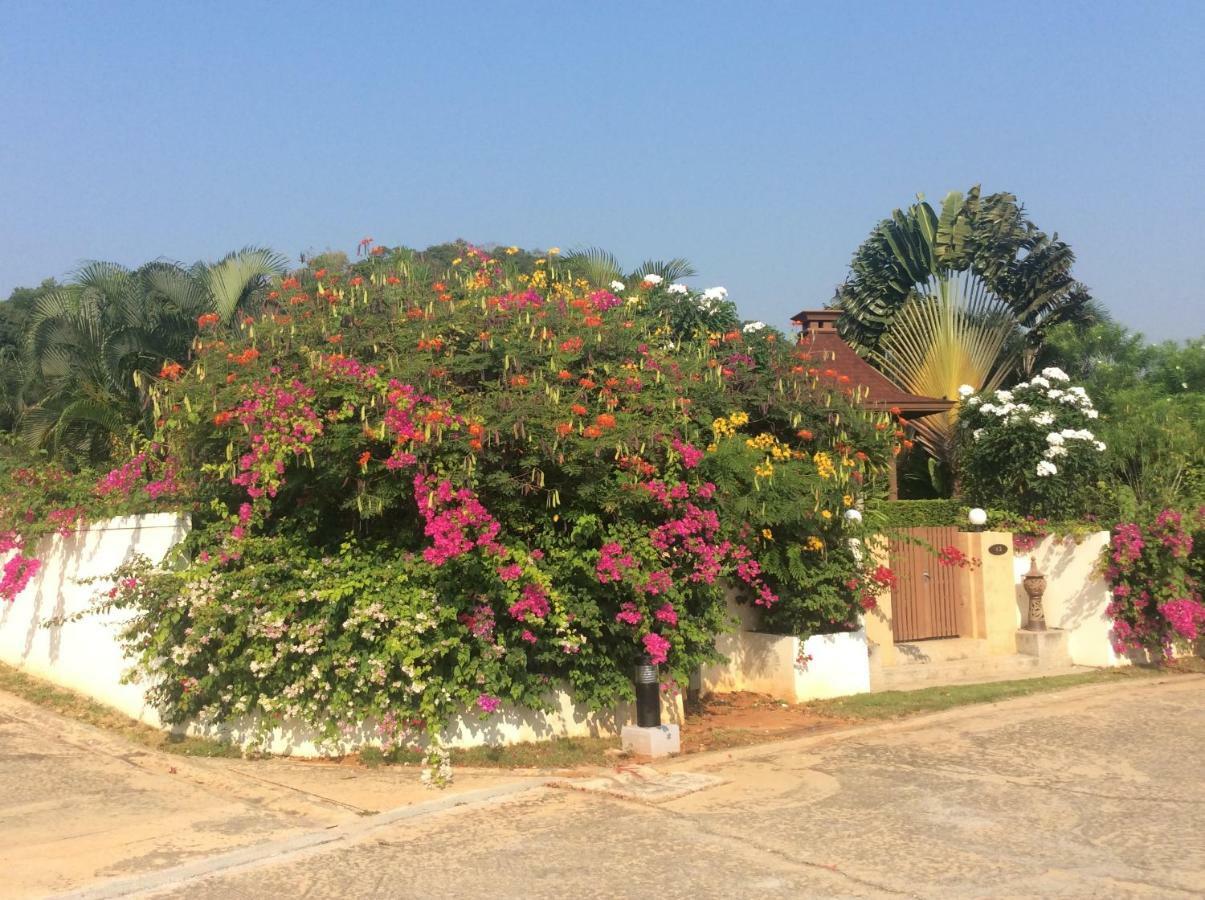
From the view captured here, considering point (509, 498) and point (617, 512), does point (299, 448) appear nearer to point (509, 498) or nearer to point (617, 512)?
point (509, 498)

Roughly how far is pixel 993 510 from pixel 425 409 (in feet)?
29.4

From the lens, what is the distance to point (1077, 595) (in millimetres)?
13234

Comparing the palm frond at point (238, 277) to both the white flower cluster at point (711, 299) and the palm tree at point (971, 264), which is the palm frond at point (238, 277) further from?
the palm tree at point (971, 264)

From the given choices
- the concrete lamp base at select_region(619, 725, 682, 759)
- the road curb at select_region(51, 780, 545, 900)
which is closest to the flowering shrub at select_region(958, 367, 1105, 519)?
the concrete lamp base at select_region(619, 725, 682, 759)

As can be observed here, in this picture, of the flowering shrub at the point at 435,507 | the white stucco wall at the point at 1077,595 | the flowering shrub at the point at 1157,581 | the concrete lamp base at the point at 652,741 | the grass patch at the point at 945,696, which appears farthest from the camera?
the white stucco wall at the point at 1077,595

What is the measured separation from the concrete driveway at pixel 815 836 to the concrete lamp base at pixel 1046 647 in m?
3.99

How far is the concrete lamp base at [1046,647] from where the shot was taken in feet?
42.1

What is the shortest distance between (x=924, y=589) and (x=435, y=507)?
292 inches

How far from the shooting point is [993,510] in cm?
1395

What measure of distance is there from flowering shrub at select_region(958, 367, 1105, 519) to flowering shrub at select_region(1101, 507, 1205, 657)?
3.67ft

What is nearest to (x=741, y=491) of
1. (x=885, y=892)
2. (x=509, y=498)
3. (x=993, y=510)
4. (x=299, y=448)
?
(x=509, y=498)

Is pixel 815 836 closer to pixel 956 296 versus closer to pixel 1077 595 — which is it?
pixel 1077 595

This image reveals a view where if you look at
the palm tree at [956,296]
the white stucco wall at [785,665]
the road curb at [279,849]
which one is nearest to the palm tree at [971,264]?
the palm tree at [956,296]

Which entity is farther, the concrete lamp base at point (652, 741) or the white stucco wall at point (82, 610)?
the white stucco wall at point (82, 610)
